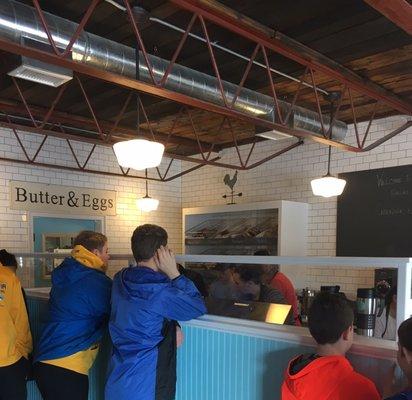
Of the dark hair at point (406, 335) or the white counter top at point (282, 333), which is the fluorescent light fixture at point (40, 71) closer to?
the white counter top at point (282, 333)

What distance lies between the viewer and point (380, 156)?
6.68 m

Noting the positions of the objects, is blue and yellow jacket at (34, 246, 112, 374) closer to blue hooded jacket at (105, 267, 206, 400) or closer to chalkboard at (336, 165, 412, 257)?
blue hooded jacket at (105, 267, 206, 400)

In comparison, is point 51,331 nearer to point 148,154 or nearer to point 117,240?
point 148,154

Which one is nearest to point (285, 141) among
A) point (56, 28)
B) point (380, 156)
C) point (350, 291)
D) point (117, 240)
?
point (380, 156)

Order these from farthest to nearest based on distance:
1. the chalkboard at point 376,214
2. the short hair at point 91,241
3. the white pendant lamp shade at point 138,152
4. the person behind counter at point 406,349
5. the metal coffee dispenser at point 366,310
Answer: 1. the chalkboard at point 376,214
2. the white pendant lamp shade at point 138,152
3. the short hair at point 91,241
4. the metal coffee dispenser at point 366,310
5. the person behind counter at point 406,349

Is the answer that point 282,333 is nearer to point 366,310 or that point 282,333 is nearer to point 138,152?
point 366,310

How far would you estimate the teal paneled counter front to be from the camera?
207cm

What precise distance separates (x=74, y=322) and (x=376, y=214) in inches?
200

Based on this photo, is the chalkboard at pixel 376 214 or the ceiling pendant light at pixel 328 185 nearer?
the ceiling pendant light at pixel 328 185

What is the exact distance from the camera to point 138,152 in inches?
163

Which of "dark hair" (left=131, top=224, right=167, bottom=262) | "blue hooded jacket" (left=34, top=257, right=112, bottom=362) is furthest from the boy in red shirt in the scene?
"blue hooded jacket" (left=34, top=257, right=112, bottom=362)

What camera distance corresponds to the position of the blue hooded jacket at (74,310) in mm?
2883

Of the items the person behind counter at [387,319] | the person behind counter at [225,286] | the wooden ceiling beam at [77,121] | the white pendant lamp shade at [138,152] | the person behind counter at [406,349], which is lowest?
the person behind counter at [225,286]

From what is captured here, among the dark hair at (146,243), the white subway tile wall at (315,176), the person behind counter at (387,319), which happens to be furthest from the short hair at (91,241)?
the white subway tile wall at (315,176)
